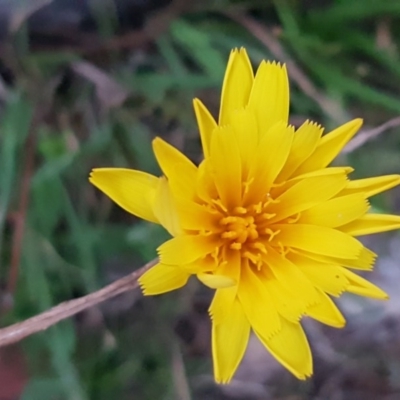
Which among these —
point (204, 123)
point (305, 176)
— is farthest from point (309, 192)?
point (204, 123)

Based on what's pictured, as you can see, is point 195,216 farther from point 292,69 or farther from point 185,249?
point 292,69

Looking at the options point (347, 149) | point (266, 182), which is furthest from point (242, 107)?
point (347, 149)

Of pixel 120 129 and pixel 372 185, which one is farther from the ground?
pixel 372 185

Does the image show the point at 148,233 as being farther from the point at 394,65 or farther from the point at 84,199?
the point at 394,65

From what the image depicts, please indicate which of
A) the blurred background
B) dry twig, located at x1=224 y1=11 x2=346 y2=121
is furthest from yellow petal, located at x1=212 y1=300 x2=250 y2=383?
dry twig, located at x1=224 y1=11 x2=346 y2=121

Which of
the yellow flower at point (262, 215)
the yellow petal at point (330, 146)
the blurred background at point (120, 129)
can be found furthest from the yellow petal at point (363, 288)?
the blurred background at point (120, 129)

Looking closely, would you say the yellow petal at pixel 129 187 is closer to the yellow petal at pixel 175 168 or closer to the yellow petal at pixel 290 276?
the yellow petal at pixel 175 168
